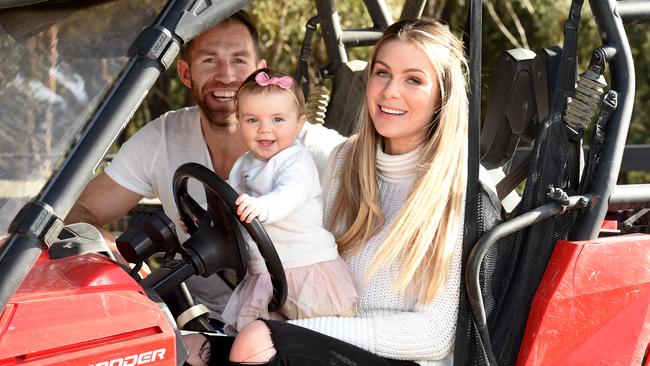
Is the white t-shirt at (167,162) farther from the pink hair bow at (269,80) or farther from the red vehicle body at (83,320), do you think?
the red vehicle body at (83,320)

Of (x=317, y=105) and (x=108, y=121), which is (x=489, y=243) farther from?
(x=317, y=105)

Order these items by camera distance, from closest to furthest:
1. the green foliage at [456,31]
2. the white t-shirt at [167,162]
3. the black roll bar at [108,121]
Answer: the black roll bar at [108,121], the white t-shirt at [167,162], the green foliage at [456,31]

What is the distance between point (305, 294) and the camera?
232 cm

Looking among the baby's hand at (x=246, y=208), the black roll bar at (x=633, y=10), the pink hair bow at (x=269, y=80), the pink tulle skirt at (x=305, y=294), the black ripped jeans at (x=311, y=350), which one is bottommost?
the black ripped jeans at (x=311, y=350)

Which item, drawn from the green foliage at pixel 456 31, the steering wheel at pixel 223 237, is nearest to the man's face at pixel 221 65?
the steering wheel at pixel 223 237

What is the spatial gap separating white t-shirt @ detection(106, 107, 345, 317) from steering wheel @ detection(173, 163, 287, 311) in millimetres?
714

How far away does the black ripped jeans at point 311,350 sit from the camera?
2.14 m

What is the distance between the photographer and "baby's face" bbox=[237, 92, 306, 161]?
7.72ft

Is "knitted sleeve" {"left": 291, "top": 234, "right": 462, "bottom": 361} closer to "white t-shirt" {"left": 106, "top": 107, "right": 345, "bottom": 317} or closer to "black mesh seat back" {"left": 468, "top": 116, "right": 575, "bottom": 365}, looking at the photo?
"black mesh seat back" {"left": 468, "top": 116, "right": 575, "bottom": 365}

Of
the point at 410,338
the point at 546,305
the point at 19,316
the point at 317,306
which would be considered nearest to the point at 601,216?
the point at 546,305

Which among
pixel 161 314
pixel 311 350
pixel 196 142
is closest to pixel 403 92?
pixel 311 350

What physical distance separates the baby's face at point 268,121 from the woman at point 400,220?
0.21m

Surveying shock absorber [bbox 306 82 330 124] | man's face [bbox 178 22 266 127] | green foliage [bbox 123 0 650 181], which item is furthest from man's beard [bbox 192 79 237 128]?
green foliage [bbox 123 0 650 181]

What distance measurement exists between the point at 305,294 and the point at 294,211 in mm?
196
